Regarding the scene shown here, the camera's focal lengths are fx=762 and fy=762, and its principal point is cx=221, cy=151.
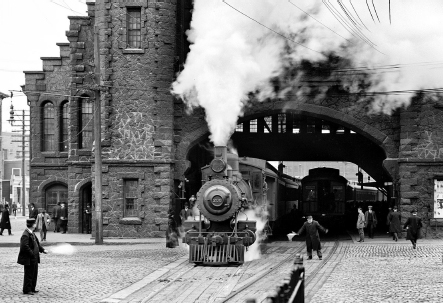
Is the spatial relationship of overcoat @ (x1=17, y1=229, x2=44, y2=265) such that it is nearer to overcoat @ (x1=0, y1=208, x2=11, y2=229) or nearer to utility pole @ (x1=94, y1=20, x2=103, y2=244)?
utility pole @ (x1=94, y1=20, x2=103, y2=244)

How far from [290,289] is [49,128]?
29.3 m

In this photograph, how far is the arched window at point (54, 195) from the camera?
1400 inches

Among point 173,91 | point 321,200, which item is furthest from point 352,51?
point 321,200

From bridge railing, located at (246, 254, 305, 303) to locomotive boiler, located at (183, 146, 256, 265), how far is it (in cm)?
906

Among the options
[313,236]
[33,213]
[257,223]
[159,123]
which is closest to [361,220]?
[257,223]

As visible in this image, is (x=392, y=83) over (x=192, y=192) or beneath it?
over

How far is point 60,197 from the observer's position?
35.6 m

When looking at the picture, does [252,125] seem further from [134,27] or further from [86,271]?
[86,271]

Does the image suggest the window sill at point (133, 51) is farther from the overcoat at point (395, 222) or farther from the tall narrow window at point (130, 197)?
the overcoat at point (395, 222)

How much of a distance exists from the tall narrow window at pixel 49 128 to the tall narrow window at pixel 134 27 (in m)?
8.23

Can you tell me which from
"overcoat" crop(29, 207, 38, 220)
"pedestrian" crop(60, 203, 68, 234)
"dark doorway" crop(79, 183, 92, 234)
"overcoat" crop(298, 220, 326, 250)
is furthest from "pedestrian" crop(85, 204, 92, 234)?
"overcoat" crop(298, 220, 326, 250)

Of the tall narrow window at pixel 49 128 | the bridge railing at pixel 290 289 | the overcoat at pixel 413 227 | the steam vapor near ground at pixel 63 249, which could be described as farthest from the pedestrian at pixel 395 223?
the bridge railing at pixel 290 289

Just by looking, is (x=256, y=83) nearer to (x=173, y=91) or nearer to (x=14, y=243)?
(x=173, y=91)

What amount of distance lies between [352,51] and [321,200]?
11.7m
